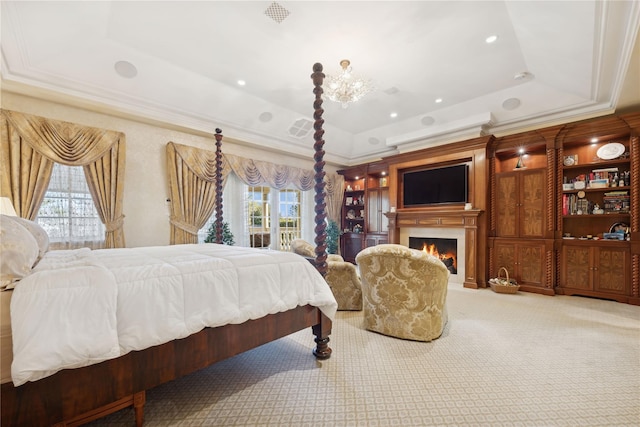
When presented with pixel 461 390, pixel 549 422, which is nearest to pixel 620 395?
pixel 549 422

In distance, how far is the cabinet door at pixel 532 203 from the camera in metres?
4.52

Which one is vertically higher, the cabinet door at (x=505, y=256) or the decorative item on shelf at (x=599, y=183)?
the decorative item on shelf at (x=599, y=183)

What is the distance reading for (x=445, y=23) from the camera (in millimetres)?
3041

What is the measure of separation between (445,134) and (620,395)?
4.65 meters

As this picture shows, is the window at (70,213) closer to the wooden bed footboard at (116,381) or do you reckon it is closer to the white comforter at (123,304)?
the white comforter at (123,304)

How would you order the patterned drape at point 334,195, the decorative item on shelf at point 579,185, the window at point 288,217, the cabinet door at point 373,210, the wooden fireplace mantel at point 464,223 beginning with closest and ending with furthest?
the decorative item on shelf at point 579,185, the wooden fireplace mantel at point 464,223, the window at point 288,217, the cabinet door at point 373,210, the patterned drape at point 334,195

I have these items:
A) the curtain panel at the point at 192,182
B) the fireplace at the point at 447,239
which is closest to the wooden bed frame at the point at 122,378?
the curtain panel at the point at 192,182

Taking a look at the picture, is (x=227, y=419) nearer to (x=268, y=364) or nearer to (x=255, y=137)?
(x=268, y=364)

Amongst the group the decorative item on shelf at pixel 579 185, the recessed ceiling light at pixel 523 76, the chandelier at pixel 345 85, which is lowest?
the decorative item on shelf at pixel 579 185

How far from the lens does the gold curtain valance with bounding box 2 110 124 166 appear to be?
330 cm

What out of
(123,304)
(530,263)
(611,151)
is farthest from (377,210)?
(123,304)

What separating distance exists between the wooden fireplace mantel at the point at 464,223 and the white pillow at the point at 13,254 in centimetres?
556

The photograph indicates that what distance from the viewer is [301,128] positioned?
5.77 meters

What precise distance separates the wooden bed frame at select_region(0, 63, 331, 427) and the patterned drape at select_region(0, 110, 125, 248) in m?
3.14
